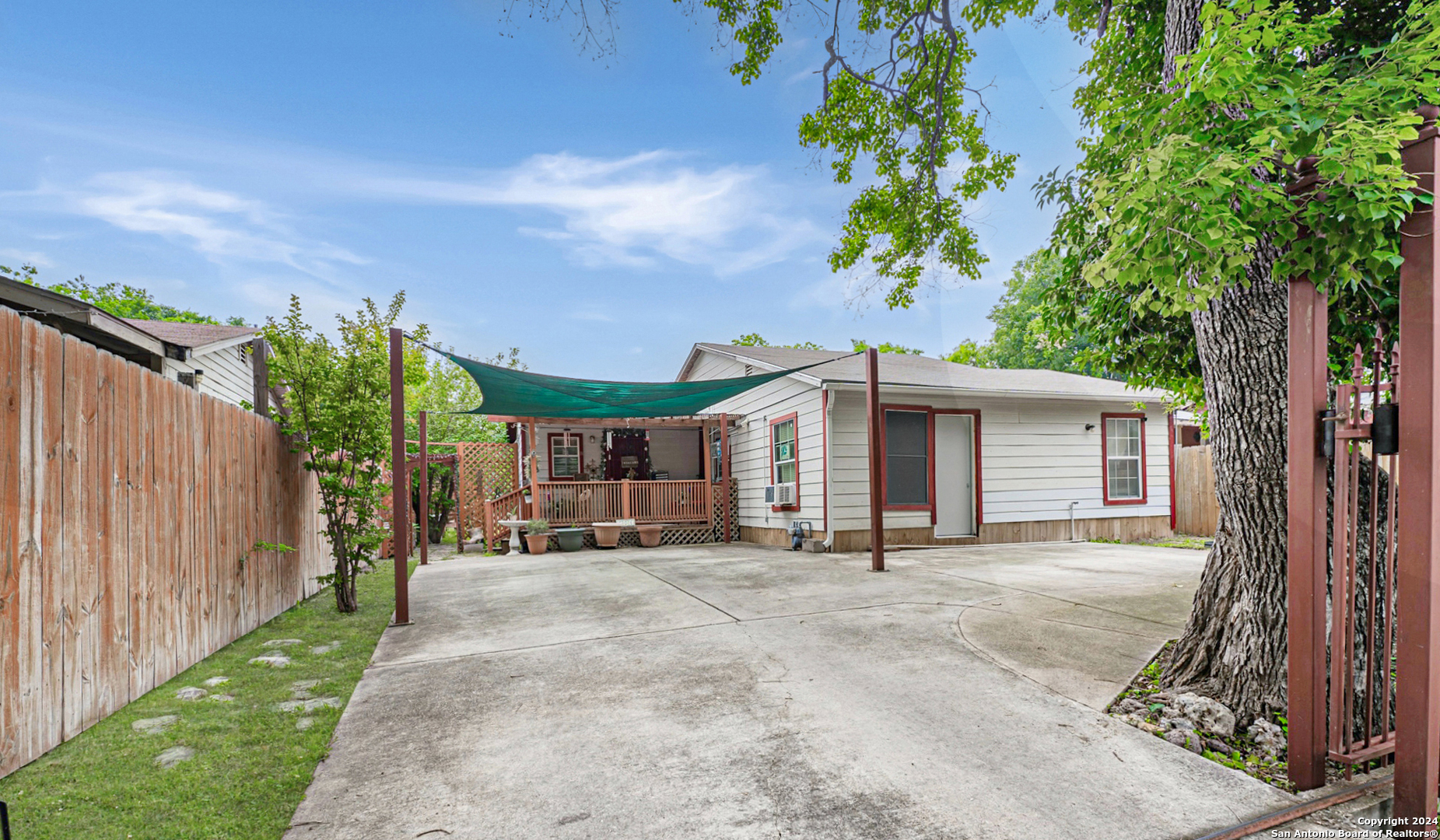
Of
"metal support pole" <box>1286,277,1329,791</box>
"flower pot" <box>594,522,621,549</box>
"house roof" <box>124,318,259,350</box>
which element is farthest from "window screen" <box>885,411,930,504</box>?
"house roof" <box>124,318,259,350</box>

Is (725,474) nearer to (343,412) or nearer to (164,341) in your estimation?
(343,412)

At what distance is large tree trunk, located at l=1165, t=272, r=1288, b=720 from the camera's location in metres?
2.60

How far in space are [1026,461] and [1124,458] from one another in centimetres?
207

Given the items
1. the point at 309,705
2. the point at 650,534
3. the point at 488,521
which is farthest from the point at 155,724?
the point at 488,521

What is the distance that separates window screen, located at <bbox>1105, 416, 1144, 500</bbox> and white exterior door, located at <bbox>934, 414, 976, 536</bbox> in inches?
104

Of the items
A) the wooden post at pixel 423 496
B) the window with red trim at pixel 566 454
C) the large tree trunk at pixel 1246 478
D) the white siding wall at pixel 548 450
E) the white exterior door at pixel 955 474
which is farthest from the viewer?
the window with red trim at pixel 566 454

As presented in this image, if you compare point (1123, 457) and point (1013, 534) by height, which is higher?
point (1123, 457)

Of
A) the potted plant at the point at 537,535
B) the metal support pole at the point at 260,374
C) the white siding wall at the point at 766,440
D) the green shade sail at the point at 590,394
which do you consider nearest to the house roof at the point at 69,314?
the metal support pole at the point at 260,374

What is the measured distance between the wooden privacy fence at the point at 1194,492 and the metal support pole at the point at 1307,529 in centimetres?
1076

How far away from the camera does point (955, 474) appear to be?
9945 mm

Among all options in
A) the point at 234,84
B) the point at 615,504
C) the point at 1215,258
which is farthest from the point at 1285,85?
the point at 234,84

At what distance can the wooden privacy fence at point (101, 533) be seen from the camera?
7.56ft

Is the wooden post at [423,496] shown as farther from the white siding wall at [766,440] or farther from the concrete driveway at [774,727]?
the white siding wall at [766,440]

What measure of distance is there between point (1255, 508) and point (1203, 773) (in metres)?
1.11
